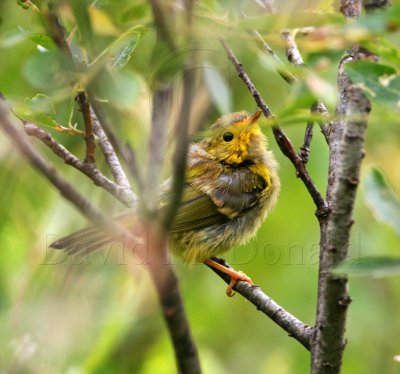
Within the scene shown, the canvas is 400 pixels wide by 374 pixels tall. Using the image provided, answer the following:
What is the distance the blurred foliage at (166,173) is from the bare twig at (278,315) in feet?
1.58

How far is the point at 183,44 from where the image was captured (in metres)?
1.61

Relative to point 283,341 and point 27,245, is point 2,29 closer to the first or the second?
point 27,245

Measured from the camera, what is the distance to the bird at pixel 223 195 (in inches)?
173

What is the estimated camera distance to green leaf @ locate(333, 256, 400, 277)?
1605mm

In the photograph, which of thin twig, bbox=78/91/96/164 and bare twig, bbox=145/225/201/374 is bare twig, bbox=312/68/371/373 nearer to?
bare twig, bbox=145/225/201/374

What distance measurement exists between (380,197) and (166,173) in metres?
3.13

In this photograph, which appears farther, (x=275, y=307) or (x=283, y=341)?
(x=283, y=341)

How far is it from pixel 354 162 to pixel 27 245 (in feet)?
8.67

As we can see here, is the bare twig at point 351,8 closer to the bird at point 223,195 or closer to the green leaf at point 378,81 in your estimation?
the bird at point 223,195

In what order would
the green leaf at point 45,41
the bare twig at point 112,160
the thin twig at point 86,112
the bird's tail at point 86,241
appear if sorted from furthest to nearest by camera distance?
the bird's tail at point 86,241 → the bare twig at point 112,160 → the green leaf at point 45,41 → the thin twig at point 86,112

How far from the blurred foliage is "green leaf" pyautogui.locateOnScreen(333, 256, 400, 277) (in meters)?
0.11

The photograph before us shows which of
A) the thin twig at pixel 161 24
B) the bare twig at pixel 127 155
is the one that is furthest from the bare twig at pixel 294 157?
the thin twig at pixel 161 24

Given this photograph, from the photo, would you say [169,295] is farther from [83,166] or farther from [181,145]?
[83,166]

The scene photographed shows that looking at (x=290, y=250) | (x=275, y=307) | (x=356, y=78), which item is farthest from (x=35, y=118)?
(x=290, y=250)
